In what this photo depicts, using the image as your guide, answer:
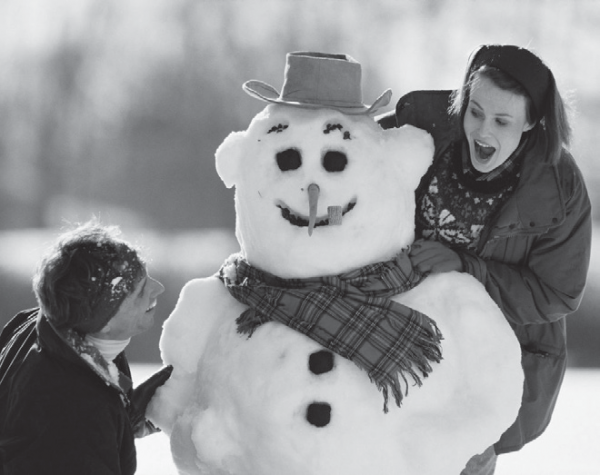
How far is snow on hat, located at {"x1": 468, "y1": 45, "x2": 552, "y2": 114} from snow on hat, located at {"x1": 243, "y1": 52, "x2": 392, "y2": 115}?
24 cm

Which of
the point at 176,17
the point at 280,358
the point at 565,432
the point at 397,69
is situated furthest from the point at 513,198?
the point at 176,17

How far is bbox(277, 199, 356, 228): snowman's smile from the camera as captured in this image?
1.88 meters

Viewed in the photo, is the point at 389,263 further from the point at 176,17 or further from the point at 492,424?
the point at 176,17

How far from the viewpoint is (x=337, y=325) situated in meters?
1.83

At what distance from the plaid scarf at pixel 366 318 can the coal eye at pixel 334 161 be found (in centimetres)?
21

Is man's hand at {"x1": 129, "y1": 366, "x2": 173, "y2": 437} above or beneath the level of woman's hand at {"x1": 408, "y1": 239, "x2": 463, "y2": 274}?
beneath

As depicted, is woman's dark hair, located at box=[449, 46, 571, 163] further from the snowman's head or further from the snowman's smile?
the snowman's smile

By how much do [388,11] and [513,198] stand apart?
6203mm

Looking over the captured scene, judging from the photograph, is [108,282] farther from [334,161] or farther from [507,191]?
[507,191]

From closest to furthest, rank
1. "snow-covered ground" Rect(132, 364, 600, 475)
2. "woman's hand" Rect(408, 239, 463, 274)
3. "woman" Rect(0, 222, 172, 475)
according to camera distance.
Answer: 1. "woman" Rect(0, 222, 172, 475)
2. "woman's hand" Rect(408, 239, 463, 274)
3. "snow-covered ground" Rect(132, 364, 600, 475)

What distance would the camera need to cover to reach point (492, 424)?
1903mm

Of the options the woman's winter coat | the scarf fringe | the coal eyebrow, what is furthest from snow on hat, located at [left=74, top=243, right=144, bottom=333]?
the woman's winter coat

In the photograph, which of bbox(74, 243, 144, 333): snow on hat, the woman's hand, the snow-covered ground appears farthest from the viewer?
the snow-covered ground

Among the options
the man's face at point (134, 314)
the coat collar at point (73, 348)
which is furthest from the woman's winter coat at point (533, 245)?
the coat collar at point (73, 348)
